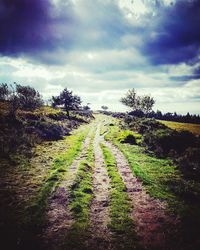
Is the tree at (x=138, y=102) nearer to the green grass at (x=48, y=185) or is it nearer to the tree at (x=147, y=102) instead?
the tree at (x=147, y=102)

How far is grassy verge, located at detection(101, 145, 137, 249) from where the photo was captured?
26.3ft

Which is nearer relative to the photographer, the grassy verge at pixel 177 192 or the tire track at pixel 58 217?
the tire track at pixel 58 217

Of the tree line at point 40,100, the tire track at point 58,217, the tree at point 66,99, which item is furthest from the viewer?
the tree at point 66,99

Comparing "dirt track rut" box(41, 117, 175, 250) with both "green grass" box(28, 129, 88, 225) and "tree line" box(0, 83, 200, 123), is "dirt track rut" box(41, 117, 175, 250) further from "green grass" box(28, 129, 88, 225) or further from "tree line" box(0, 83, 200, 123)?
"tree line" box(0, 83, 200, 123)

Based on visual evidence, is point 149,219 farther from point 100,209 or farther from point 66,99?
point 66,99

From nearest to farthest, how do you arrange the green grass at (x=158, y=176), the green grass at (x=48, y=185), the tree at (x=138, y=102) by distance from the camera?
the green grass at (x=48, y=185) → the green grass at (x=158, y=176) → the tree at (x=138, y=102)

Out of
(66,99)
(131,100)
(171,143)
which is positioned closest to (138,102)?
(131,100)

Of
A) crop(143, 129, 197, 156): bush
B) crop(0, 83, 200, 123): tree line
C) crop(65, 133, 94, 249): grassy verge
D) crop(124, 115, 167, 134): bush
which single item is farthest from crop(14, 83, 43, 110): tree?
crop(65, 133, 94, 249): grassy verge

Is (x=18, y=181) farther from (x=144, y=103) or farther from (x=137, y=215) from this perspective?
(x=144, y=103)

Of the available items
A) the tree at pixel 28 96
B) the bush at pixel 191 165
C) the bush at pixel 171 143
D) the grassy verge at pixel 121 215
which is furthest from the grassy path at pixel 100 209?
the tree at pixel 28 96

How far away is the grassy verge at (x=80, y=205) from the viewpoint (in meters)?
8.01

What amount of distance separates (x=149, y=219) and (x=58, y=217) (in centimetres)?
435

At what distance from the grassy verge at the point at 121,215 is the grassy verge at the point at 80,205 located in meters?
1.28

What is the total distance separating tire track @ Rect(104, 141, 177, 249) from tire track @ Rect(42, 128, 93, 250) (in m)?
3.20
